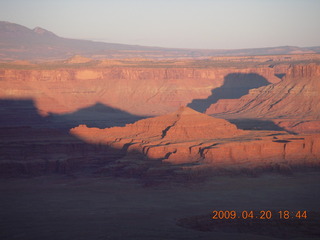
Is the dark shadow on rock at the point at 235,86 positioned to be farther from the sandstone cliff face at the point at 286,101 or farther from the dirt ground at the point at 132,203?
the dirt ground at the point at 132,203

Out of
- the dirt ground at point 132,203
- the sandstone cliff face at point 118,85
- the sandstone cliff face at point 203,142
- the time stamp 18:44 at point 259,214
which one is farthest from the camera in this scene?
the sandstone cliff face at point 118,85

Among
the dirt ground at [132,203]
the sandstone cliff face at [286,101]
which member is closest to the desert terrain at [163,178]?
the dirt ground at [132,203]

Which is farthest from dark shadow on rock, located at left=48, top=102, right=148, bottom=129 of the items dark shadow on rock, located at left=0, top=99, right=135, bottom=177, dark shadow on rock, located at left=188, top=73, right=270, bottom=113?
dark shadow on rock, located at left=0, top=99, right=135, bottom=177

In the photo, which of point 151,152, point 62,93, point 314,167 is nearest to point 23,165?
point 151,152

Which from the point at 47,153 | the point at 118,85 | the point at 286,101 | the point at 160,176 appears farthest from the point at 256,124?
the point at 118,85

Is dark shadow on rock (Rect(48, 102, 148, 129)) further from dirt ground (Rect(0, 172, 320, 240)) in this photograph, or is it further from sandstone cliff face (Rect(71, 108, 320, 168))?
dirt ground (Rect(0, 172, 320, 240))

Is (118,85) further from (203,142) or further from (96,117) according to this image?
(203,142)
